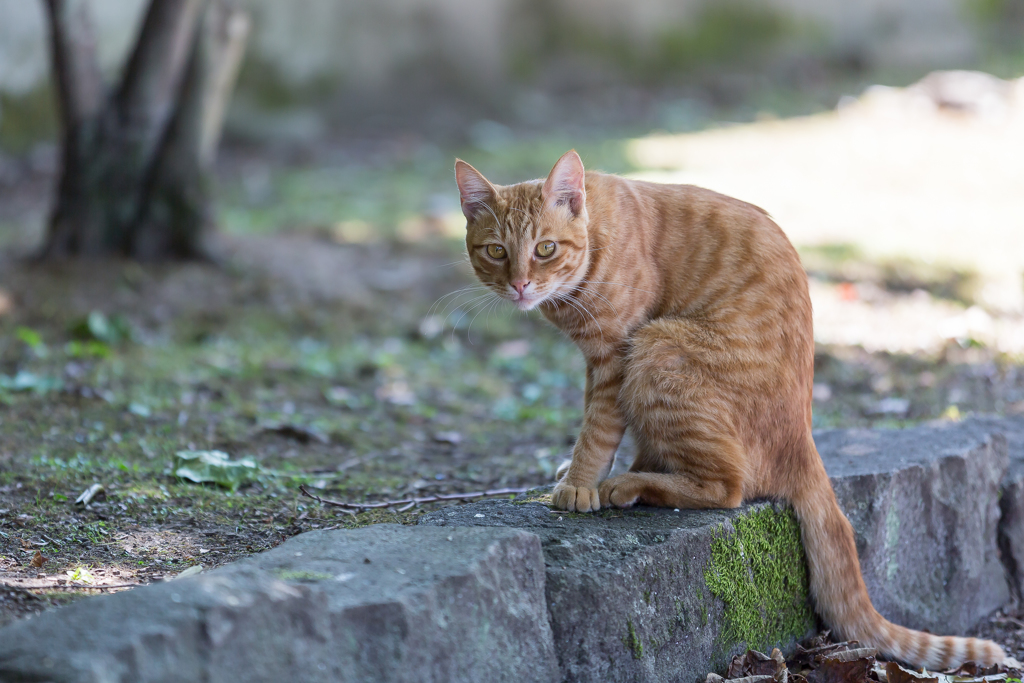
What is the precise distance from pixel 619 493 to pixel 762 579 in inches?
21.5

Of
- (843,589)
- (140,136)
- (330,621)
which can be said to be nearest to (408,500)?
(330,621)

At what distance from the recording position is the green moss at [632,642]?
8.57 ft

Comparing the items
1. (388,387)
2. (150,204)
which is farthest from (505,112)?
(388,387)

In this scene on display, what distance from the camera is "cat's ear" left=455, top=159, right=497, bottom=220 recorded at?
3256 mm

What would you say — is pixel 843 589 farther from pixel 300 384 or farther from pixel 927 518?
pixel 300 384

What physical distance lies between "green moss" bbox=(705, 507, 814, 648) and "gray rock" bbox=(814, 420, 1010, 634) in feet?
1.09

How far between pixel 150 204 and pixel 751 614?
16.3 feet

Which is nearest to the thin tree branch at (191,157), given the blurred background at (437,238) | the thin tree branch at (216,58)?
the thin tree branch at (216,58)

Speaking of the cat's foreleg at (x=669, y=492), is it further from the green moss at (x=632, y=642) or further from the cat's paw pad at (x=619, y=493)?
the green moss at (x=632, y=642)

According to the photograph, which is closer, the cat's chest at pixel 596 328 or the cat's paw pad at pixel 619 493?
the cat's paw pad at pixel 619 493

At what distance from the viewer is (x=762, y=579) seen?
3.03 m

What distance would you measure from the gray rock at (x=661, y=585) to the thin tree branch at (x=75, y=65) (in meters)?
4.52

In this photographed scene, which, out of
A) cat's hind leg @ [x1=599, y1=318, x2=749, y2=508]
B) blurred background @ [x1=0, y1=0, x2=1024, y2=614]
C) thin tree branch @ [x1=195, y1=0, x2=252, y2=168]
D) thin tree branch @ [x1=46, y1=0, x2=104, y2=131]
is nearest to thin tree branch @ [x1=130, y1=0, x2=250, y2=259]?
thin tree branch @ [x1=195, y1=0, x2=252, y2=168]

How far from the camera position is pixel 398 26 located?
11.9 meters
